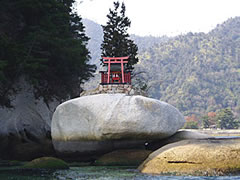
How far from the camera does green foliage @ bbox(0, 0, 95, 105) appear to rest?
15.4 metres

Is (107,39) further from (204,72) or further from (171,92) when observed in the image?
(204,72)

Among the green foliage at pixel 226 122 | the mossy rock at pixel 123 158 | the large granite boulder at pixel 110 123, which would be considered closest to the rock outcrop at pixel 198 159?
the mossy rock at pixel 123 158

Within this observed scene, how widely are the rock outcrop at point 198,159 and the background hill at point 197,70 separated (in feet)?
279

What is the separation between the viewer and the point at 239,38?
144 metres

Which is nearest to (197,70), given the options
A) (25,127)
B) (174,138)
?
(25,127)

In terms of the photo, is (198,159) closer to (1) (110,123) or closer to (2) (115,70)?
(1) (110,123)

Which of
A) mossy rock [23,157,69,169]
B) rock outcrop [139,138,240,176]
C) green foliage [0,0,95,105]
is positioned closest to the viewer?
rock outcrop [139,138,240,176]

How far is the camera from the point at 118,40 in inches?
903

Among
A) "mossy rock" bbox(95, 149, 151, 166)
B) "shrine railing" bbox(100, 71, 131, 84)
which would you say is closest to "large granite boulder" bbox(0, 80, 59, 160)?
"mossy rock" bbox(95, 149, 151, 166)

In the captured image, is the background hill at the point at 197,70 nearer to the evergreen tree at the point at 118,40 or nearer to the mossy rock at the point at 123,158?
the evergreen tree at the point at 118,40

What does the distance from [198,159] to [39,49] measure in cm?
1109

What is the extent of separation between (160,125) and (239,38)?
140490 mm

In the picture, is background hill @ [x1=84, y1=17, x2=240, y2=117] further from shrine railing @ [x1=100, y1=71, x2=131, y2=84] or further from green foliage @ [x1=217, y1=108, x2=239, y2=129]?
shrine railing @ [x1=100, y1=71, x2=131, y2=84]

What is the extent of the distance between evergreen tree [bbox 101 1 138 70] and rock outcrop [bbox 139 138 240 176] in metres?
13.1
